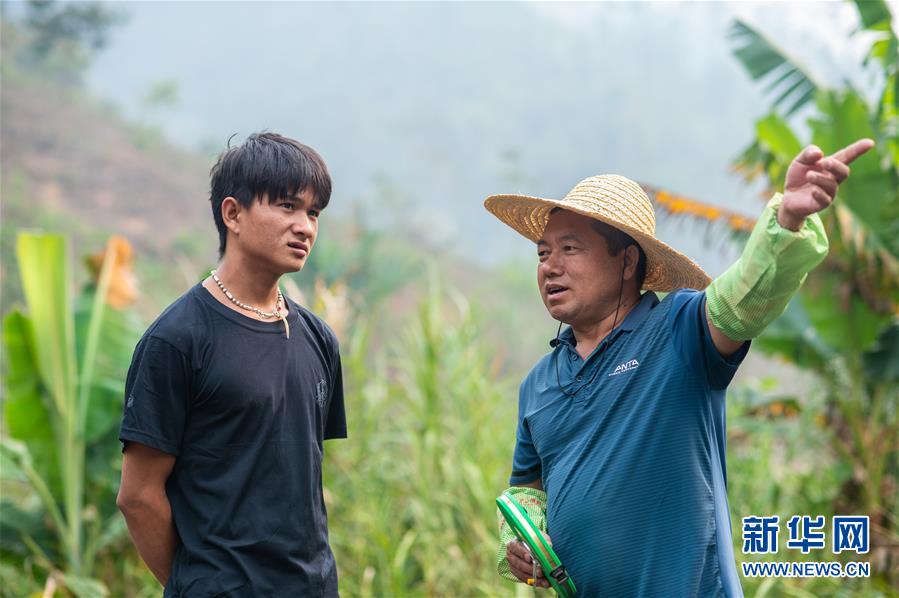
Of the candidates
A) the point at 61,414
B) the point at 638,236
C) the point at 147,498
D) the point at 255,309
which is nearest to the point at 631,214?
the point at 638,236

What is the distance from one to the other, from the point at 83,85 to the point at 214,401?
37174mm

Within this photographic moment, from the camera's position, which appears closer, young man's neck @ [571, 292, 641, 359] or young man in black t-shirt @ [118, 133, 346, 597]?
young man in black t-shirt @ [118, 133, 346, 597]

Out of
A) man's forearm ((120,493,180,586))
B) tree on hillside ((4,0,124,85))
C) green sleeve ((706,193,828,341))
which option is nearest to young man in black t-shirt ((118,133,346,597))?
man's forearm ((120,493,180,586))

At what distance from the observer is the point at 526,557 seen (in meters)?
2.38

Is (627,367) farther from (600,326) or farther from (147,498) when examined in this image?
(147,498)

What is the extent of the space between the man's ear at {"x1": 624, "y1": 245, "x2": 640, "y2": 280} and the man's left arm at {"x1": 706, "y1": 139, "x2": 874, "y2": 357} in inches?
19.2

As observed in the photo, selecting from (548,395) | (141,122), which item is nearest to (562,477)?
(548,395)

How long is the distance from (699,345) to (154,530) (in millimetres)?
1349

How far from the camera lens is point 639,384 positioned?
2.24 meters

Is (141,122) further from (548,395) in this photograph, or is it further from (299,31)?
(299,31)

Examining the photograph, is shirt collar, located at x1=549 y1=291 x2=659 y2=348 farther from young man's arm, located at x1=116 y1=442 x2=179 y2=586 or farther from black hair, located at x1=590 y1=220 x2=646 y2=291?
young man's arm, located at x1=116 y1=442 x2=179 y2=586

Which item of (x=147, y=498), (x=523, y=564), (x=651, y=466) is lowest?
(x=523, y=564)

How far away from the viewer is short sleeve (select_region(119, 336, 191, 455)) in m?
2.17

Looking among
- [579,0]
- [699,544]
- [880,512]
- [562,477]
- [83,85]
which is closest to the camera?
[699,544]
